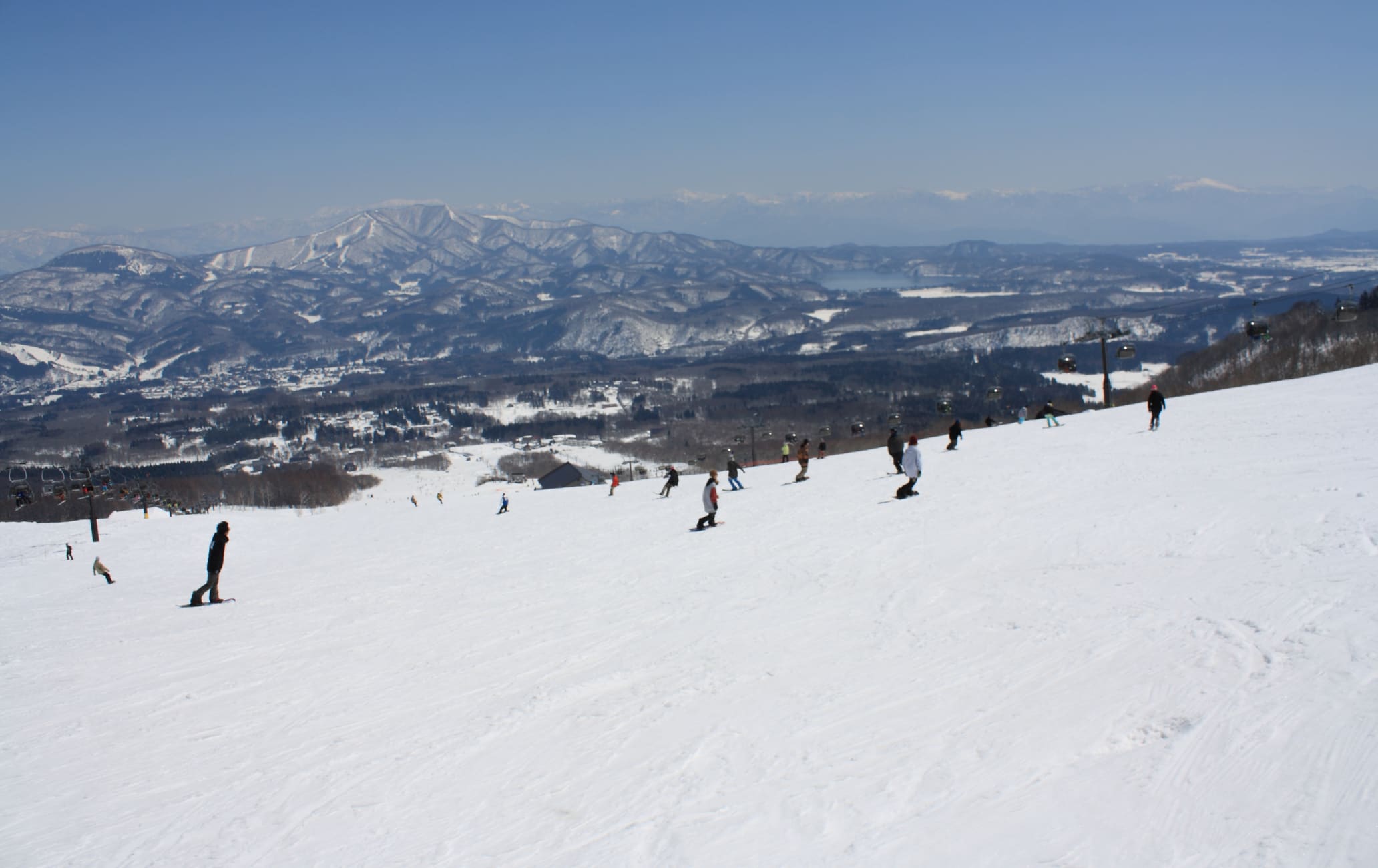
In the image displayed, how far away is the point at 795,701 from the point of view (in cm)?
830

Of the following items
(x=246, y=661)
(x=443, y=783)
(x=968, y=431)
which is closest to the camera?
(x=443, y=783)

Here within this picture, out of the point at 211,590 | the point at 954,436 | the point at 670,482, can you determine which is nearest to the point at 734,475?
the point at 670,482

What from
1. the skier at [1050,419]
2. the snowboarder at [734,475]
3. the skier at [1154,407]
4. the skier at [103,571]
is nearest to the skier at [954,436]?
the skier at [1050,419]

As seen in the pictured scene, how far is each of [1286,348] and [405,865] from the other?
309 ft

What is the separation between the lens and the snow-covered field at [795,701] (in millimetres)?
5820

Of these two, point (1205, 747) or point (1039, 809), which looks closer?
point (1039, 809)

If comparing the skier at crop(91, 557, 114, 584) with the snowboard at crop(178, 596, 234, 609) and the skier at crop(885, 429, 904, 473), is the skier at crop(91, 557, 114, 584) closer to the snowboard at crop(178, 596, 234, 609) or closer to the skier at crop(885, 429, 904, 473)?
the snowboard at crop(178, 596, 234, 609)

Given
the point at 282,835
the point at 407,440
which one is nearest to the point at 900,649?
the point at 282,835

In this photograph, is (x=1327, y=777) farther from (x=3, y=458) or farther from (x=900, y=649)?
(x=3, y=458)

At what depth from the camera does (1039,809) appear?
5.71 meters

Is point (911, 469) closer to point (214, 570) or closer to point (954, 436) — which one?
point (954, 436)

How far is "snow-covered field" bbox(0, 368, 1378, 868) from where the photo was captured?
5.82 m

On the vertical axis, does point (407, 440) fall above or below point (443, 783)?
below

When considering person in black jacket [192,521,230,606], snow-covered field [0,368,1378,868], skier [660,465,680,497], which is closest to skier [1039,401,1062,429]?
snow-covered field [0,368,1378,868]
